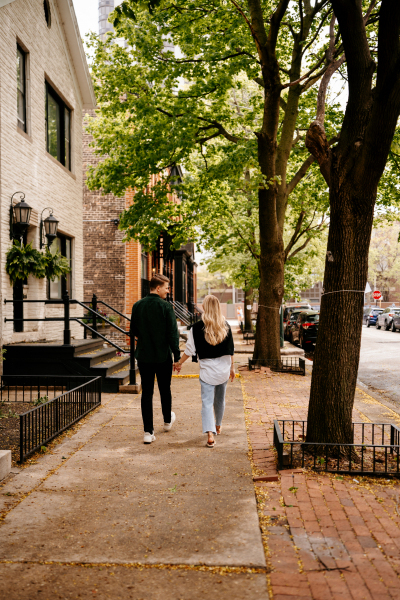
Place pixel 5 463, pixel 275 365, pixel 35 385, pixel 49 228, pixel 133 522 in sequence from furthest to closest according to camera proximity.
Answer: pixel 275 365 < pixel 49 228 < pixel 35 385 < pixel 5 463 < pixel 133 522

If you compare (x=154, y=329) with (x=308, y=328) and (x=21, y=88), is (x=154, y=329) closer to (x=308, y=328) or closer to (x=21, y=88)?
(x=21, y=88)

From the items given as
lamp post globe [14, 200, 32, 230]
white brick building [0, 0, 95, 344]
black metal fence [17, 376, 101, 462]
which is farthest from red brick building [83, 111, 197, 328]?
black metal fence [17, 376, 101, 462]

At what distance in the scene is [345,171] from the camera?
596 centimetres

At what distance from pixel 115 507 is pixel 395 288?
263 ft

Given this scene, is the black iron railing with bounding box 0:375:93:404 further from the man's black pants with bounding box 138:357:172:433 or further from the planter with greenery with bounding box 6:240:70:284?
the man's black pants with bounding box 138:357:172:433

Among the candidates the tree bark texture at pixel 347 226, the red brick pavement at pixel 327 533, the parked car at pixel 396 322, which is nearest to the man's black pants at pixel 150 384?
the red brick pavement at pixel 327 533

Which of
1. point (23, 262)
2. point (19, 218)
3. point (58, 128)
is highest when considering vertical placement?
point (58, 128)

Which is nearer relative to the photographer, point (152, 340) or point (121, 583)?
point (121, 583)

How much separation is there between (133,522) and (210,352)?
2584mm

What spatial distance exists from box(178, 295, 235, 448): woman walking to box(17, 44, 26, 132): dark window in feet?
23.9

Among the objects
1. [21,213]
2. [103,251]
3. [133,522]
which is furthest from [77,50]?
[133,522]

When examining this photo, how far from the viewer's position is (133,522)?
4336 millimetres

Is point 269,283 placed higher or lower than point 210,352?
higher

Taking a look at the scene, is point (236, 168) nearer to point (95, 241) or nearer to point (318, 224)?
point (95, 241)
